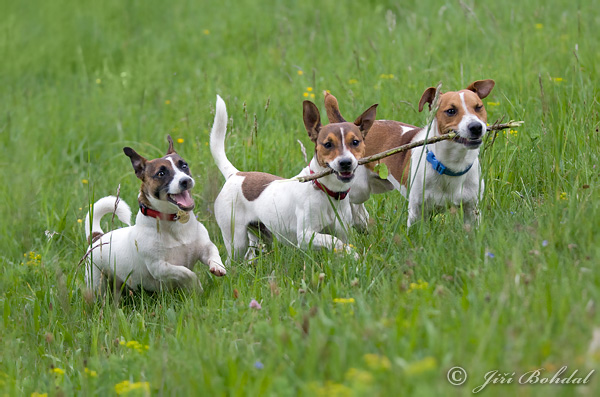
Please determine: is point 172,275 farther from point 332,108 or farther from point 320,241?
point 332,108

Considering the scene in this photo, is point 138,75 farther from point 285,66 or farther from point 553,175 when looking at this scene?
point 553,175

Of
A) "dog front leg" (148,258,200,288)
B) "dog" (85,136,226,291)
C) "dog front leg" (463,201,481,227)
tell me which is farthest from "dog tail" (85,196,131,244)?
"dog front leg" (463,201,481,227)

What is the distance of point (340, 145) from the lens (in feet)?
16.3

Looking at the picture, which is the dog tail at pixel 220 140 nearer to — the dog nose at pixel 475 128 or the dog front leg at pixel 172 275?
the dog front leg at pixel 172 275

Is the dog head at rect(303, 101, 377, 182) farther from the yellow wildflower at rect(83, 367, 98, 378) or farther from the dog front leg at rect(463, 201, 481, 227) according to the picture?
the yellow wildflower at rect(83, 367, 98, 378)

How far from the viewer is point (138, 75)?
1020cm

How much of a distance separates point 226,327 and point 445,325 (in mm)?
1465

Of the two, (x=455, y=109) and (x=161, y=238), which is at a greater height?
(x=455, y=109)

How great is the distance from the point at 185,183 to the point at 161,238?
555 mm

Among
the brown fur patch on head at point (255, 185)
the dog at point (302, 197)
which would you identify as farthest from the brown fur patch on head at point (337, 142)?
the brown fur patch on head at point (255, 185)

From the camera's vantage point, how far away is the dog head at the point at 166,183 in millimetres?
4988

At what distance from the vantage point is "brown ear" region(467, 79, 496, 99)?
5262 mm

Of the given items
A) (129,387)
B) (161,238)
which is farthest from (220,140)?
(129,387)

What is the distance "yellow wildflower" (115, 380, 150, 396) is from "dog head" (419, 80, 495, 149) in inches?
108
